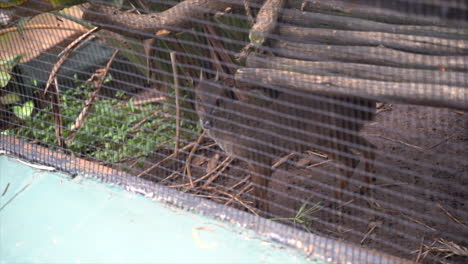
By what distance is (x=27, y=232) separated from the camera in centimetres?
218

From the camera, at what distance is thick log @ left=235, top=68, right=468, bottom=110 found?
6.18ft

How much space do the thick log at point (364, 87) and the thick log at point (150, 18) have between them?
410mm

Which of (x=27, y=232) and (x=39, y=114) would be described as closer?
(x=27, y=232)

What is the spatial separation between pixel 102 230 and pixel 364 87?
1.22m

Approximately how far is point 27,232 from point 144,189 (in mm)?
553

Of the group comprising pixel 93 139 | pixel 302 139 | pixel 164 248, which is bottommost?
pixel 93 139

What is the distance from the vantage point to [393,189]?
9.43 ft

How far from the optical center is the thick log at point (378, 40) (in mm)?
2076

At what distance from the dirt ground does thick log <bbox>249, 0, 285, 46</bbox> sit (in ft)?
2.25

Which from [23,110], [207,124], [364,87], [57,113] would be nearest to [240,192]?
[207,124]

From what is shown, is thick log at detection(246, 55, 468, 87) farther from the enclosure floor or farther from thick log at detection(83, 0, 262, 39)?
the enclosure floor

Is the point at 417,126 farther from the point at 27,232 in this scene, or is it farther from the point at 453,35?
the point at 27,232

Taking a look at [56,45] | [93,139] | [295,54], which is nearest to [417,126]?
[295,54]

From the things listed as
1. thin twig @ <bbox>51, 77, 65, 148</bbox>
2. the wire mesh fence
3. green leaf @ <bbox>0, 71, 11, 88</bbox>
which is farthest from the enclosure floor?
green leaf @ <bbox>0, 71, 11, 88</bbox>
